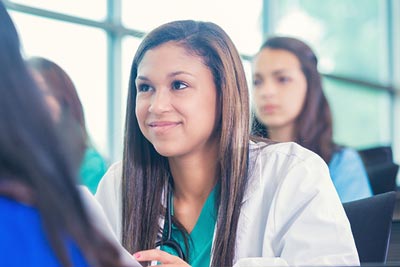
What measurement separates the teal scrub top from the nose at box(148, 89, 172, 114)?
0.21 metres

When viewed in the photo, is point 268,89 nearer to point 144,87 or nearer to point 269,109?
point 269,109

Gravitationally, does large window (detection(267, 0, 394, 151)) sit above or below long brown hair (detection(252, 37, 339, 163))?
above

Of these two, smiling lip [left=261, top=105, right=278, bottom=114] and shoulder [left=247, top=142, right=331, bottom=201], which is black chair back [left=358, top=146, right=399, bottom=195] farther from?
shoulder [left=247, top=142, right=331, bottom=201]

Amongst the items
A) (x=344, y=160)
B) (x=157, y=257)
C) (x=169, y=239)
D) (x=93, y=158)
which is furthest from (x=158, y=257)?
(x=344, y=160)

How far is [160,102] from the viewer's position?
5.48ft

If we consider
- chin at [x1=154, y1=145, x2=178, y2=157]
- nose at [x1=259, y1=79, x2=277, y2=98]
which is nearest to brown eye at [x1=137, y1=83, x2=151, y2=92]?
chin at [x1=154, y1=145, x2=178, y2=157]

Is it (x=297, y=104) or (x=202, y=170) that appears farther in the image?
(x=297, y=104)

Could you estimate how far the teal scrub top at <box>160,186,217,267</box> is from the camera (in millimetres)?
1606

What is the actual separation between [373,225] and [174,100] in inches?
19.5

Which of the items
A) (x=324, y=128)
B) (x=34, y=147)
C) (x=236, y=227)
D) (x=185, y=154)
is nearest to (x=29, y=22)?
(x=324, y=128)

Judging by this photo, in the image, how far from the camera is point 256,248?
1.57 m

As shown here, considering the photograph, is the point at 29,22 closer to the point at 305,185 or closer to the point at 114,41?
the point at 114,41

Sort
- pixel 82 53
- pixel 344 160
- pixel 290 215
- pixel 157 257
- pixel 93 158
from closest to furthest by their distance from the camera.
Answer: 1. pixel 157 257
2. pixel 290 215
3. pixel 93 158
4. pixel 344 160
5. pixel 82 53

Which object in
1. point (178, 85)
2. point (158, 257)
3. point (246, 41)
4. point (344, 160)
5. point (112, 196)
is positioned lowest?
point (158, 257)
